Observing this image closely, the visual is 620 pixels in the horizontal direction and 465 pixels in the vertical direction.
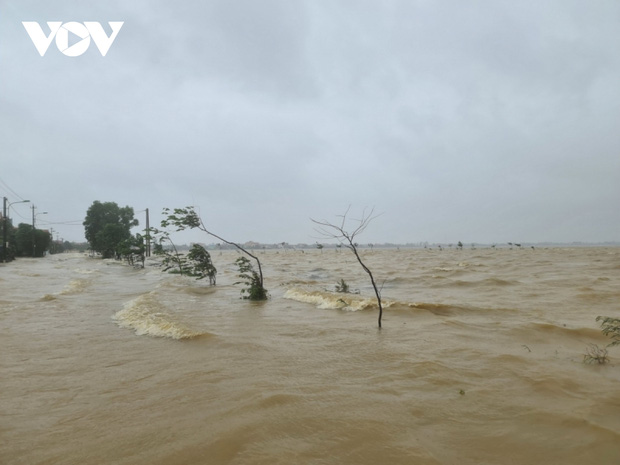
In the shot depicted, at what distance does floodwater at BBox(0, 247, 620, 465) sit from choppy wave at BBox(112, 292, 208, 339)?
0.18 feet

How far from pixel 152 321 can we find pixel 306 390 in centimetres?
548

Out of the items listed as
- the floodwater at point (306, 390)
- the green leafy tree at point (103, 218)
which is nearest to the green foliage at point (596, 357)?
the floodwater at point (306, 390)

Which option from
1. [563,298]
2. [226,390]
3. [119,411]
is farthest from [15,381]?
[563,298]

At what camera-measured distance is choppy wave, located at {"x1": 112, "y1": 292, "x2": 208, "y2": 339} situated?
762cm

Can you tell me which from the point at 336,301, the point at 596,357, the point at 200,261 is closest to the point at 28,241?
the point at 200,261

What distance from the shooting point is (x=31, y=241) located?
5269 centimetres

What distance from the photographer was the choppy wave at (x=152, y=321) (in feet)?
25.0

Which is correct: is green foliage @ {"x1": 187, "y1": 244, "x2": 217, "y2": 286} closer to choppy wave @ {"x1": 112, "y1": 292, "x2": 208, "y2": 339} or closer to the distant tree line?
choppy wave @ {"x1": 112, "y1": 292, "x2": 208, "y2": 339}

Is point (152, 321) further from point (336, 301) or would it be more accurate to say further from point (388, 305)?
point (388, 305)

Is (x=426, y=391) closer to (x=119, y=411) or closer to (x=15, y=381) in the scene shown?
(x=119, y=411)

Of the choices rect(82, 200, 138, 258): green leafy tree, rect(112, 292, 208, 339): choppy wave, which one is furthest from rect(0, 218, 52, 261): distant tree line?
rect(112, 292, 208, 339): choppy wave

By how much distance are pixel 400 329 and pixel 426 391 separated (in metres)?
3.67

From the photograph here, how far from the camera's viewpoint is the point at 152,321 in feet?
27.8

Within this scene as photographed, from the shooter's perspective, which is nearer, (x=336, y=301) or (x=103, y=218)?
(x=336, y=301)
